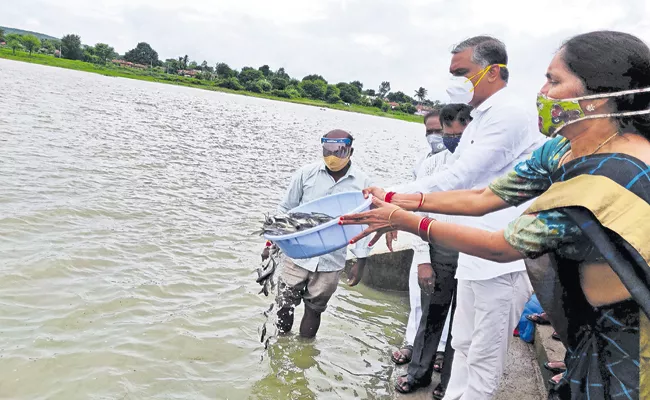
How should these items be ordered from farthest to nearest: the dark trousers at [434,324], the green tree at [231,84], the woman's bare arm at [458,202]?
the green tree at [231,84]
the dark trousers at [434,324]
the woman's bare arm at [458,202]

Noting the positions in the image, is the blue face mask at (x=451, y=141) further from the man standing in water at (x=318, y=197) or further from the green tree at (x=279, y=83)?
the green tree at (x=279, y=83)

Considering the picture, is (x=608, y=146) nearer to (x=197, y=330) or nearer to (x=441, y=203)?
(x=441, y=203)

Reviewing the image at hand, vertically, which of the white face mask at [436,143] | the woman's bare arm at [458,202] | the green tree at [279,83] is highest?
the green tree at [279,83]

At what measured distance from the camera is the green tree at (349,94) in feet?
413

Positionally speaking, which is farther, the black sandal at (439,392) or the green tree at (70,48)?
the green tree at (70,48)

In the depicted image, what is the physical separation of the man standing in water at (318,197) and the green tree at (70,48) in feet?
413

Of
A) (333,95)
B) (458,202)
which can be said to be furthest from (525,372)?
(333,95)

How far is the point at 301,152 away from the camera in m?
23.3

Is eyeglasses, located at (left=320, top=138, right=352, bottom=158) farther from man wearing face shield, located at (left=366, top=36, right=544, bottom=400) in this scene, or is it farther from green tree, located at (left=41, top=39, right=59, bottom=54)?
green tree, located at (left=41, top=39, right=59, bottom=54)

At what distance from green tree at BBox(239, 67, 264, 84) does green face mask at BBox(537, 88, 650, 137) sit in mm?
121311

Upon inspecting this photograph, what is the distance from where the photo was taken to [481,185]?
3557mm

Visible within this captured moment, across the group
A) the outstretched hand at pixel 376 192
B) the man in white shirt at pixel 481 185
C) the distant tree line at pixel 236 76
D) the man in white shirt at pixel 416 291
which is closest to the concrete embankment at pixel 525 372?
the man in white shirt at pixel 416 291

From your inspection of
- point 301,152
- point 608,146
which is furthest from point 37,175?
point 301,152

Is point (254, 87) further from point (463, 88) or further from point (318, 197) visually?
point (463, 88)
